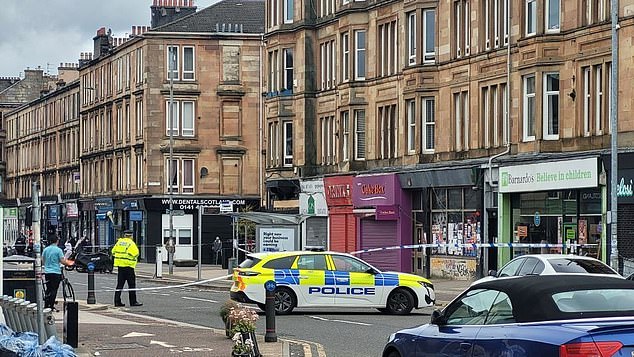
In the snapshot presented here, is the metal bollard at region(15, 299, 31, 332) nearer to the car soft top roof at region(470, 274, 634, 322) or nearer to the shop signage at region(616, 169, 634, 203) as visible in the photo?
the car soft top roof at region(470, 274, 634, 322)

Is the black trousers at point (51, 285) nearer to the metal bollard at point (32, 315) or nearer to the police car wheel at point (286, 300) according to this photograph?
the police car wheel at point (286, 300)

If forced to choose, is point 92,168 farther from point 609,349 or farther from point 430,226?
point 609,349

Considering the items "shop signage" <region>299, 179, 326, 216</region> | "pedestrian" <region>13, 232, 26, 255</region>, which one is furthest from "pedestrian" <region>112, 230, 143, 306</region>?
"pedestrian" <region>13, 232, 26, 255</region>

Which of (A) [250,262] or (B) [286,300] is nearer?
(B) [286,300]

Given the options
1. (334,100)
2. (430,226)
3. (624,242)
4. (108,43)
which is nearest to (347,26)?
(334,100)

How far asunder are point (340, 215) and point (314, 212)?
8.38 ft

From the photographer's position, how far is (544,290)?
1074 centimetres

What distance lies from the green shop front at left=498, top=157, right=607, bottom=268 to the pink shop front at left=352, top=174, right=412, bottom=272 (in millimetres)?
7007

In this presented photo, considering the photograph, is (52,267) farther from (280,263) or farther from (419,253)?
(419,253)

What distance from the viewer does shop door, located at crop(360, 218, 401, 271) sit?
4758 centimetres

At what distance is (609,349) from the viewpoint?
963 centimetres

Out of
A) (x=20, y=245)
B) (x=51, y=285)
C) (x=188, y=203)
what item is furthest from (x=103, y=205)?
(x=51, y=285)

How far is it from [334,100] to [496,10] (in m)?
12.4

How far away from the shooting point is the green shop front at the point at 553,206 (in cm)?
3559
